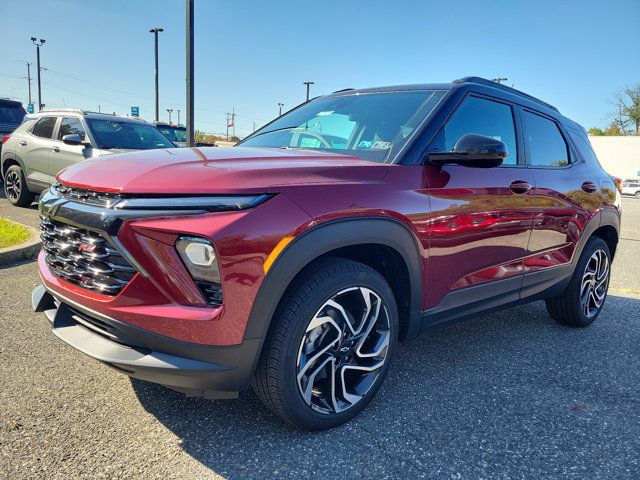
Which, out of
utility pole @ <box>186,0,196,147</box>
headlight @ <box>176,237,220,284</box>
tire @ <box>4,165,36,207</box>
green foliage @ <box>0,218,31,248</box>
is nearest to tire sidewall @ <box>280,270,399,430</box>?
headlight @ <box>176,237,220,284</box>

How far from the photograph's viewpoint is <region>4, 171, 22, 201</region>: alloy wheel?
8.25m

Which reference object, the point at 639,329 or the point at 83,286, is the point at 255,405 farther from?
the point at 639,329

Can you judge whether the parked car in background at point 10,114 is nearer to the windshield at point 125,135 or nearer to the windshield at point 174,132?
the windshield at point 174,132

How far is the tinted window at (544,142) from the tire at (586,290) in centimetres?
86

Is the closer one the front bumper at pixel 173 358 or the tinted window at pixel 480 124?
the front bumper at pixel 173 358

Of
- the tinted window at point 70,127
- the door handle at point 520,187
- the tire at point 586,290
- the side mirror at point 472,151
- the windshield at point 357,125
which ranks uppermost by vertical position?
the tinted window at point 70,127

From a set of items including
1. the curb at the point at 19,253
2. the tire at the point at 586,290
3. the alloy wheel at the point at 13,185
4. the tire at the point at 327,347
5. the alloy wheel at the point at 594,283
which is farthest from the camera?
the alloy wheel at the point at 13,185

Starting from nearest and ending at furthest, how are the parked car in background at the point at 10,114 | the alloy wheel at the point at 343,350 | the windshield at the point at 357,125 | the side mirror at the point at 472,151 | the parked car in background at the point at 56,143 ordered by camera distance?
the alloy wheel at the point at 343,350 → the side mirror at the point at 472,151 → the windshield at the point at 357,125 → the parked car in background at the point at 56,143 → the parked car in background at the point at 10,114

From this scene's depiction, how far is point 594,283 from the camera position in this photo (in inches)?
166

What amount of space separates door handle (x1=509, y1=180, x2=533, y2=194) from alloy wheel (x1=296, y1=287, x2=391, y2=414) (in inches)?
51.0

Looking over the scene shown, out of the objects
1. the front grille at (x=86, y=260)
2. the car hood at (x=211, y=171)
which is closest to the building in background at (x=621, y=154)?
the car hood at (x=211, y=171)

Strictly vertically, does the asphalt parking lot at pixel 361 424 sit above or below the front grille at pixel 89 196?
below

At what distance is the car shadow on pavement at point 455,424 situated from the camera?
2.09m

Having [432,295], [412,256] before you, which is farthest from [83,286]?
[432,295]
